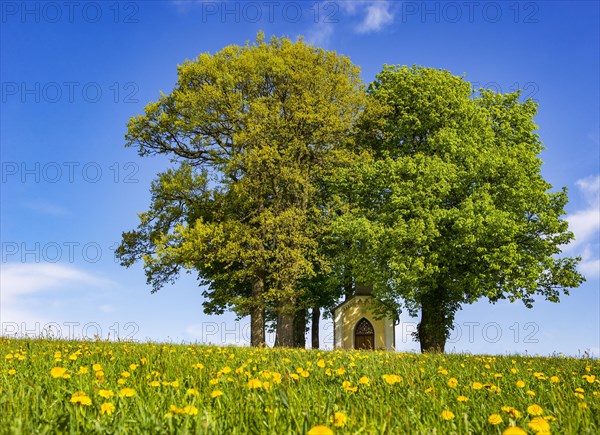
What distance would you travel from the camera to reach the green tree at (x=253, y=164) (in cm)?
2497

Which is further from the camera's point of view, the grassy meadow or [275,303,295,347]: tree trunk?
[275,303,295,347]: tree trunk

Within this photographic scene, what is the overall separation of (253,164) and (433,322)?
12.3 meters

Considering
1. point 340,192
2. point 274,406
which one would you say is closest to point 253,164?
point 340,192

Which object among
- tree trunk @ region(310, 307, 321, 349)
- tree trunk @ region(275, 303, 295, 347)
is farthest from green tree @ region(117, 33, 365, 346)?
tree trunk @ region(310, 307, 321, 349)

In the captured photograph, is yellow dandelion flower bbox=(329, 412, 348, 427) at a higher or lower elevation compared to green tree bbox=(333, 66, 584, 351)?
lower

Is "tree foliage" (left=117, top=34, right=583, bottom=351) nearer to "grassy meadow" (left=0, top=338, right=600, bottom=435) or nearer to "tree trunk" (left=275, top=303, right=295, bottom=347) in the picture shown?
"tree trunk" (left=275, top=303, right=295, bottom=347)

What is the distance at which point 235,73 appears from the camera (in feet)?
87.5

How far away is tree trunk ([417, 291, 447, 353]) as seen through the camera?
88.8 ft

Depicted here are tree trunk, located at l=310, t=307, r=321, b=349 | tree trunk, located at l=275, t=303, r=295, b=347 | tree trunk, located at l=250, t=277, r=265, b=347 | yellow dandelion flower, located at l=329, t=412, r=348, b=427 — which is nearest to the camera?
yellow dandelion flower, located at l=329, t=412, r=348, b=427

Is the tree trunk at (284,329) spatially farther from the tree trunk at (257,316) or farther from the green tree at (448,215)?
the green tree at (448,215)

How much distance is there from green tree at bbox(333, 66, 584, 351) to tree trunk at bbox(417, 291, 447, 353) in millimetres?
52

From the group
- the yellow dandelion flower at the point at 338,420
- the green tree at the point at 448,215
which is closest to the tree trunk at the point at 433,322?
the green tree at the point at 448,215

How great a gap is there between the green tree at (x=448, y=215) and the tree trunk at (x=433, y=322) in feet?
0.17

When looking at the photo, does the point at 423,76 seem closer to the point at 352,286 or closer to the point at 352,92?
the point at 352,92
